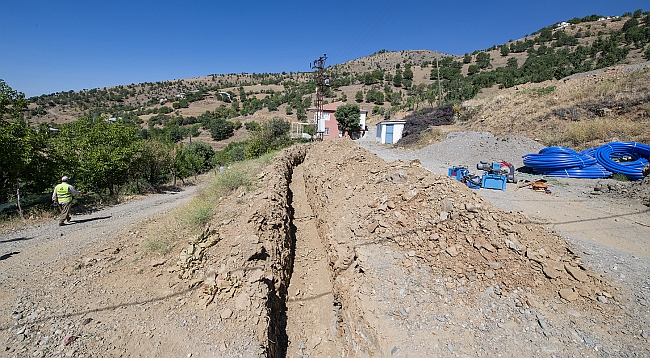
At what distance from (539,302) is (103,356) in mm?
5882

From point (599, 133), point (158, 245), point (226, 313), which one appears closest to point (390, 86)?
point (599, 133)

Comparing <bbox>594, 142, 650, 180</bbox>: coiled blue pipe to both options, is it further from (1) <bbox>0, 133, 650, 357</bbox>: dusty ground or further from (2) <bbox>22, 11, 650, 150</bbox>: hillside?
(2) <bbox>22, 11, 650, 150</bbox>: hillside

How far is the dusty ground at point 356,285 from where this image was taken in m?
3.60

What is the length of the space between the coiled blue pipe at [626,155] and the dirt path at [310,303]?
483 inches

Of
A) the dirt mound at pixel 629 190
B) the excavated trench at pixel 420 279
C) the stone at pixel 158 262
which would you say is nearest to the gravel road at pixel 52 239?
the stone at pixel 158 262

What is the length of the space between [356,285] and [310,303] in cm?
130

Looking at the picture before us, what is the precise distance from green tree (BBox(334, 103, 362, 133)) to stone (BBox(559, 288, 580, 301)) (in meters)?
36.7

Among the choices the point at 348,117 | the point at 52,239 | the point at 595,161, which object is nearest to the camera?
the point at 52,239

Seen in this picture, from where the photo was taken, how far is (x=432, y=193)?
6.33 metres

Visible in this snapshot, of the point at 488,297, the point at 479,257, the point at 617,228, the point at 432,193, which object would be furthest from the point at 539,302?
the point at 617,228

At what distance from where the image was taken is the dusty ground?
142 inches

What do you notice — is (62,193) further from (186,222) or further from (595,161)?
(595,161)

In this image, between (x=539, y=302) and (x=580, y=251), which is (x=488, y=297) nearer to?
(x=539, y=302)

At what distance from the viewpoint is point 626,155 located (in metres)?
11.8
